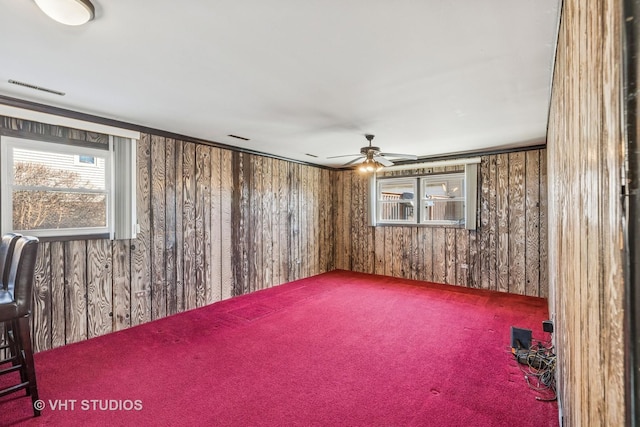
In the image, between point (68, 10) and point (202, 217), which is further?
point (202, 217)

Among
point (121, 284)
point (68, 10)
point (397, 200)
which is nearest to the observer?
point (68, 10)

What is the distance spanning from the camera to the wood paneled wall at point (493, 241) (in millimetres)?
4758

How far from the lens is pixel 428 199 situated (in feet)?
19.1

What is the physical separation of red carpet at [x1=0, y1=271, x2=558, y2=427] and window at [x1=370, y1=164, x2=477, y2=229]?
1836 mm

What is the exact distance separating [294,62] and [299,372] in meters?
2.40

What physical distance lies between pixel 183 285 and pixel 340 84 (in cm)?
330

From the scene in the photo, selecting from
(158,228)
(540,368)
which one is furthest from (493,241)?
(158,228)

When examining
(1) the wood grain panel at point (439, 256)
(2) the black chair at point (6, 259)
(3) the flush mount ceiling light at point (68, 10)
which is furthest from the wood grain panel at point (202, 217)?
(1) the wood grain panel at point (439, 256)

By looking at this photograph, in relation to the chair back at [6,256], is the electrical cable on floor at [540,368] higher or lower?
lower

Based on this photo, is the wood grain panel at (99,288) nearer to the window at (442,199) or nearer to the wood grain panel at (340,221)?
the wood grain panel at (340,221)

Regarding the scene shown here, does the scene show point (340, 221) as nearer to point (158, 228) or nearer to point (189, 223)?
point (189, 223)

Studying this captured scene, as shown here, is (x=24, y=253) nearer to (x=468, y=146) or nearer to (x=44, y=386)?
(x=44, y=386)

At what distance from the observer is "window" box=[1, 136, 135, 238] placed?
114 inches

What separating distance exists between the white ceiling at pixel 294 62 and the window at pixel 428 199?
1811 mm
